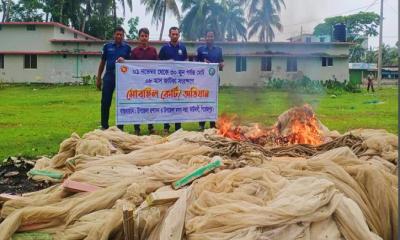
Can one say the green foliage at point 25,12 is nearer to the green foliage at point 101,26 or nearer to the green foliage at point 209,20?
the green foliage at point 101,26

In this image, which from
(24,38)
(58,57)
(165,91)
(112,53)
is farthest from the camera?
(24,38)

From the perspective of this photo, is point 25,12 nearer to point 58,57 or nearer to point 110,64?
point 58,57

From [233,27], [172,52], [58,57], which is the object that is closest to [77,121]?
[172,52]

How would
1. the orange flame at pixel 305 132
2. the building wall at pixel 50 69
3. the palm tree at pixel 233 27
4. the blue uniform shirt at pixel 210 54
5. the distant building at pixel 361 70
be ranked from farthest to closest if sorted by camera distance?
the distant building at pixel 361 70, the palm tree at pixel 233 27, the building wall at pixel 50 69, the blue uniform shirt at pixel 210 54, the orange flame at pixel 305 132

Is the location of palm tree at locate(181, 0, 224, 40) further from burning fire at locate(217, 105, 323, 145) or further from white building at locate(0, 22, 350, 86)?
burning fire at locate(217, 105, 323, 145)

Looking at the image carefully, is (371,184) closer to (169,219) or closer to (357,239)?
(357,239)

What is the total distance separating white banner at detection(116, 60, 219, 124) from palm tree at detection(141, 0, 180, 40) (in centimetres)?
3555

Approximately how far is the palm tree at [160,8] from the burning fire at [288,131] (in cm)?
3831

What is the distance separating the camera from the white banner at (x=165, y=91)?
9.49 meters

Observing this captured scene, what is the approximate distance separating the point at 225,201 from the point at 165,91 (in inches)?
240

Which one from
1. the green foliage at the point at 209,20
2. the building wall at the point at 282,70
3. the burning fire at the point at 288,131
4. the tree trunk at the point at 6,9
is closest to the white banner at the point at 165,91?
the burning fire at the point at 288,131

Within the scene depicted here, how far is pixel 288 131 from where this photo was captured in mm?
7266

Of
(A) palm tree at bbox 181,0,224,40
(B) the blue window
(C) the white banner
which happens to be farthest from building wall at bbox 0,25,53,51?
(C) the white banner

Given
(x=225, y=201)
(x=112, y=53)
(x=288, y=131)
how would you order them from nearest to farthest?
(x=225, y=201) < (x=288, y=131) < (x=112, y=53)
